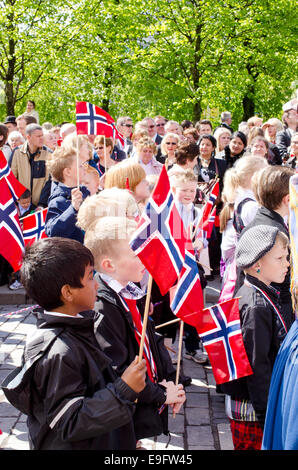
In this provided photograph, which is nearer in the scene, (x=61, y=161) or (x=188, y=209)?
(x=61, y=161)

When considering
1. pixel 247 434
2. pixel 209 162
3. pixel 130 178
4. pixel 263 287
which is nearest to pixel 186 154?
pixel 209 162

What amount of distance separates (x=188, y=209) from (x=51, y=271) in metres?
3.15

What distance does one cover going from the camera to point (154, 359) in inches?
126

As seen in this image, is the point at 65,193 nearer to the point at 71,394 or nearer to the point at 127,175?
the point at 127,175

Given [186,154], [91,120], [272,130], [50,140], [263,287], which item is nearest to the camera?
[263,287]

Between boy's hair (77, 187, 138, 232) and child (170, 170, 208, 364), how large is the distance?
146 centimetres

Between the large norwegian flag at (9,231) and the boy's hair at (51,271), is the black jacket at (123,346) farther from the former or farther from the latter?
the large norwegian flag at (9,231)

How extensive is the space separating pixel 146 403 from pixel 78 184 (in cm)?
225

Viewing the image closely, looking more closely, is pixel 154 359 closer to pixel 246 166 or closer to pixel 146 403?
pixel 146 403

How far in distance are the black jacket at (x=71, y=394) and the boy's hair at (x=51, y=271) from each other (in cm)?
9

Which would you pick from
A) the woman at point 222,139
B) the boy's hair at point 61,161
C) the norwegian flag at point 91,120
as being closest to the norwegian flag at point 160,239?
the boy's hair at point 61,161

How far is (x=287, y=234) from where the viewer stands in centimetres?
398

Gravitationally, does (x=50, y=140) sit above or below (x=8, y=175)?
above
